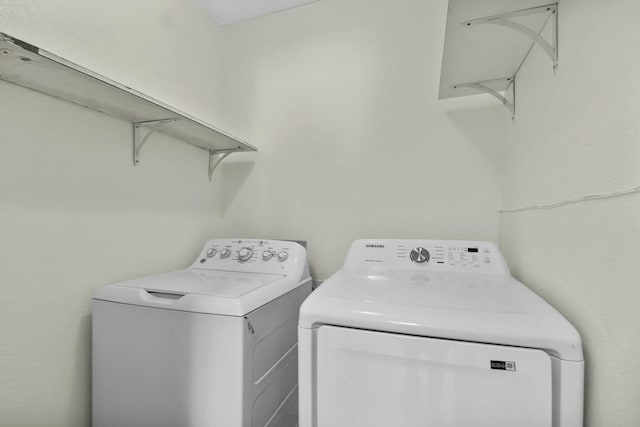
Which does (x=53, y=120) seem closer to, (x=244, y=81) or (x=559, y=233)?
(x=244, y=81)

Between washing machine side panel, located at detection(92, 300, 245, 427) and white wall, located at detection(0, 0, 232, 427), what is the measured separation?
0.12 meters

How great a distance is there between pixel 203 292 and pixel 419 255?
3.13ft

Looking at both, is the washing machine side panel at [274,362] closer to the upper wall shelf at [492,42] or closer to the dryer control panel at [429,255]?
the dryer control panel at [429,255]

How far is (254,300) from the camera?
0.99m

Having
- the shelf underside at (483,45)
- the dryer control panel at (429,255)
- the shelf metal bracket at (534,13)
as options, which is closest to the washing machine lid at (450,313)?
the dryer control panel at (429,255)

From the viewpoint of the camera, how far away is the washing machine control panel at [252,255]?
1424mm

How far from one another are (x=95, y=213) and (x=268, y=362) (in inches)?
36.5

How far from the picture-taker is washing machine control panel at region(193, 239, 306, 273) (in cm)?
142

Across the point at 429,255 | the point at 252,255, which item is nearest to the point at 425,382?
the point at 429,255

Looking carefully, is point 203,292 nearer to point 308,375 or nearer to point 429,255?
point 308,375

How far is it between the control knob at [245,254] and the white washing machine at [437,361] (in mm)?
684

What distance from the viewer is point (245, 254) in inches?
58.2

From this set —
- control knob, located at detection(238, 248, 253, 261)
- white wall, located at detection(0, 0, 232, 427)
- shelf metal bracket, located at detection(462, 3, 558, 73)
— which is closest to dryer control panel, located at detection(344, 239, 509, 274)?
control knob, located at detection(238, 248, 253, 261)

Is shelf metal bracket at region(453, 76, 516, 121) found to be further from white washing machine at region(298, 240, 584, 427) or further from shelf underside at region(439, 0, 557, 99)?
white washing machine at region(298, 240, 584, 427)
